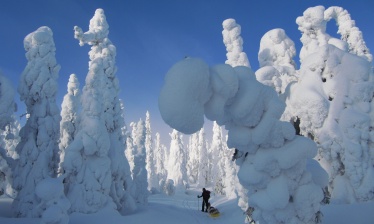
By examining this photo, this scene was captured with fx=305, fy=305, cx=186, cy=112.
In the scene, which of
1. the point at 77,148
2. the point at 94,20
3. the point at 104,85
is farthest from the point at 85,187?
the point at 94,20

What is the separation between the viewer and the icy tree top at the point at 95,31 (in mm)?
18234

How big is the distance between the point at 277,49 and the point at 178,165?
36897mm

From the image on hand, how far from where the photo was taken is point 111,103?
17812 mm

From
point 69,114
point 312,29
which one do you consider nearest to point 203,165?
point 69,114

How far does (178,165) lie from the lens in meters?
48.8

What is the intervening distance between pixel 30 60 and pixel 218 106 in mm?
15116

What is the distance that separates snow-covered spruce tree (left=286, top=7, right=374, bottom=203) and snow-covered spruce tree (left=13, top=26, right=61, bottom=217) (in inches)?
490

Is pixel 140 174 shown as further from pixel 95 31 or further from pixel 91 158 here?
pixel 95 31

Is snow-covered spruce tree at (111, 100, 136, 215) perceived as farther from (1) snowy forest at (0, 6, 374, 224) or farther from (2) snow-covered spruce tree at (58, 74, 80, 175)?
(2) snow-covered spruce tree at (58, 74, 80, 175)

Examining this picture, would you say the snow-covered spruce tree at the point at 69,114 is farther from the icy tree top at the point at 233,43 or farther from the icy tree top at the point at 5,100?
the icy tree top at the point at 233,43

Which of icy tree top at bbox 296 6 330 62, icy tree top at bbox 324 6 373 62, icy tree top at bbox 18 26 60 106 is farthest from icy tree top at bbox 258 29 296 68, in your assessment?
icy tree top at bbox 18 26 60 106

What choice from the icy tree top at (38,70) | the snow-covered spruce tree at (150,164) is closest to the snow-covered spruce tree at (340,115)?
the icy tree top at (38,70)

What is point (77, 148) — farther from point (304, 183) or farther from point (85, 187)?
point (304, 183)

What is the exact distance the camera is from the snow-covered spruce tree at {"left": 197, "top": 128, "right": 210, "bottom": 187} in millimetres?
54344
